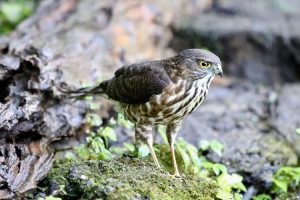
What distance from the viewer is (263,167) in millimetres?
6309

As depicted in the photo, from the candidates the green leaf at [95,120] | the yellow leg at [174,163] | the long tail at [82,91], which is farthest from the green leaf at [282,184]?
the long tail at [82,91]

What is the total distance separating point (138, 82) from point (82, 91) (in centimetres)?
92

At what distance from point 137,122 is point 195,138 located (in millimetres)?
1426

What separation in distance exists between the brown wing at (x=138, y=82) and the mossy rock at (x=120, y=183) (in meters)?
0.68

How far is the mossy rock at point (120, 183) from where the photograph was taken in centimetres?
443

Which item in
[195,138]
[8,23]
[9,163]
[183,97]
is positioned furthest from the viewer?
[8,23]

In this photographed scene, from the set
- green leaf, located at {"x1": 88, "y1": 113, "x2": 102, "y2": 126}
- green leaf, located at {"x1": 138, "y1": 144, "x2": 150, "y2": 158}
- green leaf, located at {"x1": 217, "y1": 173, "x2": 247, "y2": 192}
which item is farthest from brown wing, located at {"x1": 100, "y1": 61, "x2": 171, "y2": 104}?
green leaf, located at {"x1": 217, "y1": 173, "x2": 247, "y2": 192}

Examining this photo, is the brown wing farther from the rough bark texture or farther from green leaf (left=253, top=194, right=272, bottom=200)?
green leaf (left=253, top=194, right=272, bottom=200)

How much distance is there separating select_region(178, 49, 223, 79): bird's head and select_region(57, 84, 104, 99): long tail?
1.19m

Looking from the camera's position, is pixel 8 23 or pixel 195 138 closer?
pixel 195 138

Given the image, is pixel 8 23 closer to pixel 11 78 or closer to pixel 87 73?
pixel 87 73

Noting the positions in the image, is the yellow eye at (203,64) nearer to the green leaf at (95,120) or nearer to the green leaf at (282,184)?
the green leaf at (95,120)

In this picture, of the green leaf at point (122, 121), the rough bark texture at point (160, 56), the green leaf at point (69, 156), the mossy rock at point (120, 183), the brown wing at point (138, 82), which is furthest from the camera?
the green leaf at point (122, 121)

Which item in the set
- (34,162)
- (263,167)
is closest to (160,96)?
(34,162)
